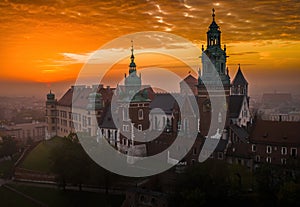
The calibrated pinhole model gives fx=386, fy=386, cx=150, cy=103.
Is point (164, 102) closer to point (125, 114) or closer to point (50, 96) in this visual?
point (125, 114)

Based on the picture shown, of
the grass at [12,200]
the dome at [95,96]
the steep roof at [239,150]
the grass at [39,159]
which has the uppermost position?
the dome at [95,96]

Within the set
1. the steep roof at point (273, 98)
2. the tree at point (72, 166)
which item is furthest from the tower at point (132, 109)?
the steep roof at point (273, 98)

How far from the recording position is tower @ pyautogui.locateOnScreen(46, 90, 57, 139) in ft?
199

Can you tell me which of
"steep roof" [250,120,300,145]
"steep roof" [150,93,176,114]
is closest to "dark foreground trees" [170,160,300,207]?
"steep roof" [250,120,300,145]

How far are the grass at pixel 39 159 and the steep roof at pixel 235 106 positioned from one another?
19.2m

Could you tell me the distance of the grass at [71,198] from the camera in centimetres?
3177

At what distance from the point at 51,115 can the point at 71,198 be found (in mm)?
29341

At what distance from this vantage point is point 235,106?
43.0m

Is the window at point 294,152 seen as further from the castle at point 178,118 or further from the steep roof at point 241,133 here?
the steep roof at point 241,133

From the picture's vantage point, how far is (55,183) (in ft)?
122

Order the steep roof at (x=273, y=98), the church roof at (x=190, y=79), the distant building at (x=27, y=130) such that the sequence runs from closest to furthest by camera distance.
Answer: the church roof at (x=190, y=79)
the distant building at (x=27, y=130)
the steep roof at (x=273, y=98)

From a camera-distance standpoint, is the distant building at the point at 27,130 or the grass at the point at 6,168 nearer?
the grass at the point at 6,168

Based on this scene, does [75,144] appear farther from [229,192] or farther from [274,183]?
[274,183]

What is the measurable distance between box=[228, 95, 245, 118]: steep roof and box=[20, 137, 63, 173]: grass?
757 inches
